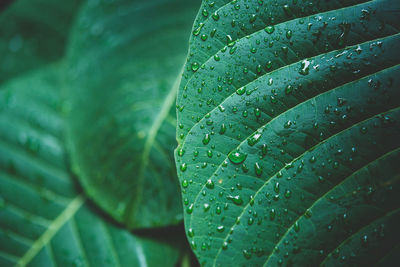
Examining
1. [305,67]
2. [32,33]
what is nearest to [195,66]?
[305,67]

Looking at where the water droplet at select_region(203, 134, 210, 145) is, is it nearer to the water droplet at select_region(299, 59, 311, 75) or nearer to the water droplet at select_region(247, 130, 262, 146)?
the water droplet at select_region(247, 130, 262, 146)

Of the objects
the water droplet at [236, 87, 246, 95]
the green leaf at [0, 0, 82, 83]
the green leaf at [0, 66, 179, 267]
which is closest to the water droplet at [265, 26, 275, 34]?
the water droplet at [236, 87, 246, 95]

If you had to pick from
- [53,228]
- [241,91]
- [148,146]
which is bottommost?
[53,228]

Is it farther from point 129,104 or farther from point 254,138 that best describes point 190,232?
point 129,104

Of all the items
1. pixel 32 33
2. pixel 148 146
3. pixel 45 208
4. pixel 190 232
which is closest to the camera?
pixel 190 232

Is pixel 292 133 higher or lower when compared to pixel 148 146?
higher
